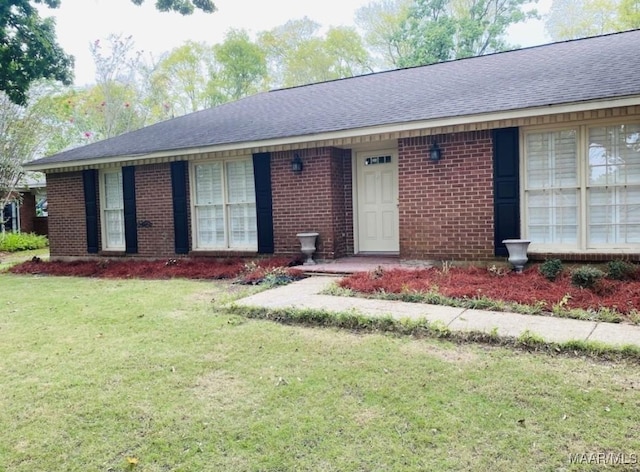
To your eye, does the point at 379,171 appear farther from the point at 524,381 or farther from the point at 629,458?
the point at 629,458

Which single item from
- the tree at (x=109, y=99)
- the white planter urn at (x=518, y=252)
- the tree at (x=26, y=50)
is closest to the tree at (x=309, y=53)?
the tree at (x=109, y=99)

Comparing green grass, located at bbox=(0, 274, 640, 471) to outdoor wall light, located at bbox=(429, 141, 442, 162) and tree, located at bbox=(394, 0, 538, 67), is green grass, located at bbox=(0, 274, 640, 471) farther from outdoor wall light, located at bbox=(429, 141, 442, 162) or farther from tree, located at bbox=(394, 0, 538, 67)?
tree, located at bbox=(394, 0, 538, 67)

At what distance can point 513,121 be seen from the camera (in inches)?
262

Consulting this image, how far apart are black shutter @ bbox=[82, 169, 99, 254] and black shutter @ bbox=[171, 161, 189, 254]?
7.30 feet

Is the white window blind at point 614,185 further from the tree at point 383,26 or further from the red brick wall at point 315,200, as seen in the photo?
the tree at point 383,26

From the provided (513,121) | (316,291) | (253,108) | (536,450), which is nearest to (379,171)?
(513,121)

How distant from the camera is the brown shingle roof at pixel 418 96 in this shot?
22.3 feet

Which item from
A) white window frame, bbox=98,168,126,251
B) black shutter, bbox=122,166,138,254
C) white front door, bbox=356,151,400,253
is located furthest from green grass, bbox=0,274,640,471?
white window frame, bbox=98,168,126,251

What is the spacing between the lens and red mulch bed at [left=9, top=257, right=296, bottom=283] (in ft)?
27.4

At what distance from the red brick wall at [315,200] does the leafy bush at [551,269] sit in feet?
11.6

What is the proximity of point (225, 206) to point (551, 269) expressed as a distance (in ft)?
19.5

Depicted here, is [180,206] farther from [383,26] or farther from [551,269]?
Result: [383,26]

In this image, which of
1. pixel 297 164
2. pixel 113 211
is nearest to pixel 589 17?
pixel 297 164

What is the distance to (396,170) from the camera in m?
8.87
